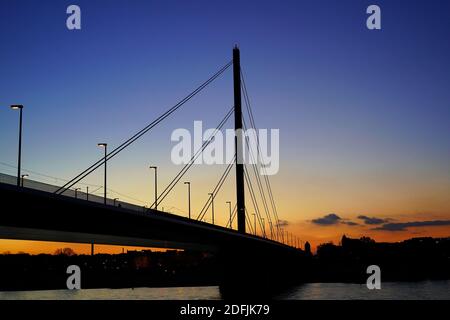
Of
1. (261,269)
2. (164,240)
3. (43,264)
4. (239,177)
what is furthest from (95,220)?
(43,264)

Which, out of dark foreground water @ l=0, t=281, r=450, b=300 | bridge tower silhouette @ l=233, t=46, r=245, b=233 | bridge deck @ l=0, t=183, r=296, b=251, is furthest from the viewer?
dark foreground water @ l=0, t=281, r=450, b=300

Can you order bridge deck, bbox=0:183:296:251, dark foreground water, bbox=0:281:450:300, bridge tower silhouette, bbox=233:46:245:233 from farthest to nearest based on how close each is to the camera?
1. dark foreground water, bbox=0:281:450:300
2. bridge tower silhouette, bbox=233:46:245:233
3. bridge deck, bbox=0:183:296:251

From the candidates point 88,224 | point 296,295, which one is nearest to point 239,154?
point 296,295

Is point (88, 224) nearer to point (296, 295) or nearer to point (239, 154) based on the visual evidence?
point (239, 154)

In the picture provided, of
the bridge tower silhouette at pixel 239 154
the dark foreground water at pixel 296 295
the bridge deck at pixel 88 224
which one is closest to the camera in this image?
the bridge deck at pixel 88 224

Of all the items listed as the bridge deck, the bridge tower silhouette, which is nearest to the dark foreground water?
the bridge tower silhouette

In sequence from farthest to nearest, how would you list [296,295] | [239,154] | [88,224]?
[296,295], [239,154], [88,224]

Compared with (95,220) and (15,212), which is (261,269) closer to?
(95,220)

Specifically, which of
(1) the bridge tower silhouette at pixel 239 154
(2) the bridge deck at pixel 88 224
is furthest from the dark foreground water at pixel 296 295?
(2) the bridge deck at pixel 88 224

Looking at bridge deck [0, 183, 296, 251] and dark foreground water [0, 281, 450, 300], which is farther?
dark foreground water [0, 281, 450, 300]

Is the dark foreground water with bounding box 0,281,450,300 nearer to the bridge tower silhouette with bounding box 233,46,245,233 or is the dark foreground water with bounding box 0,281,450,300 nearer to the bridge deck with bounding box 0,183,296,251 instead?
the bridge tower silhouette with bounding box 233,46,245,233

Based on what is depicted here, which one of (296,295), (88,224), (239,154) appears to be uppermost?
(239,154)

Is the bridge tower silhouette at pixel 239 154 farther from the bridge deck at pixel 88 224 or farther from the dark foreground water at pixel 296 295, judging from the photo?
the dark foreground water at pixel 296 295
